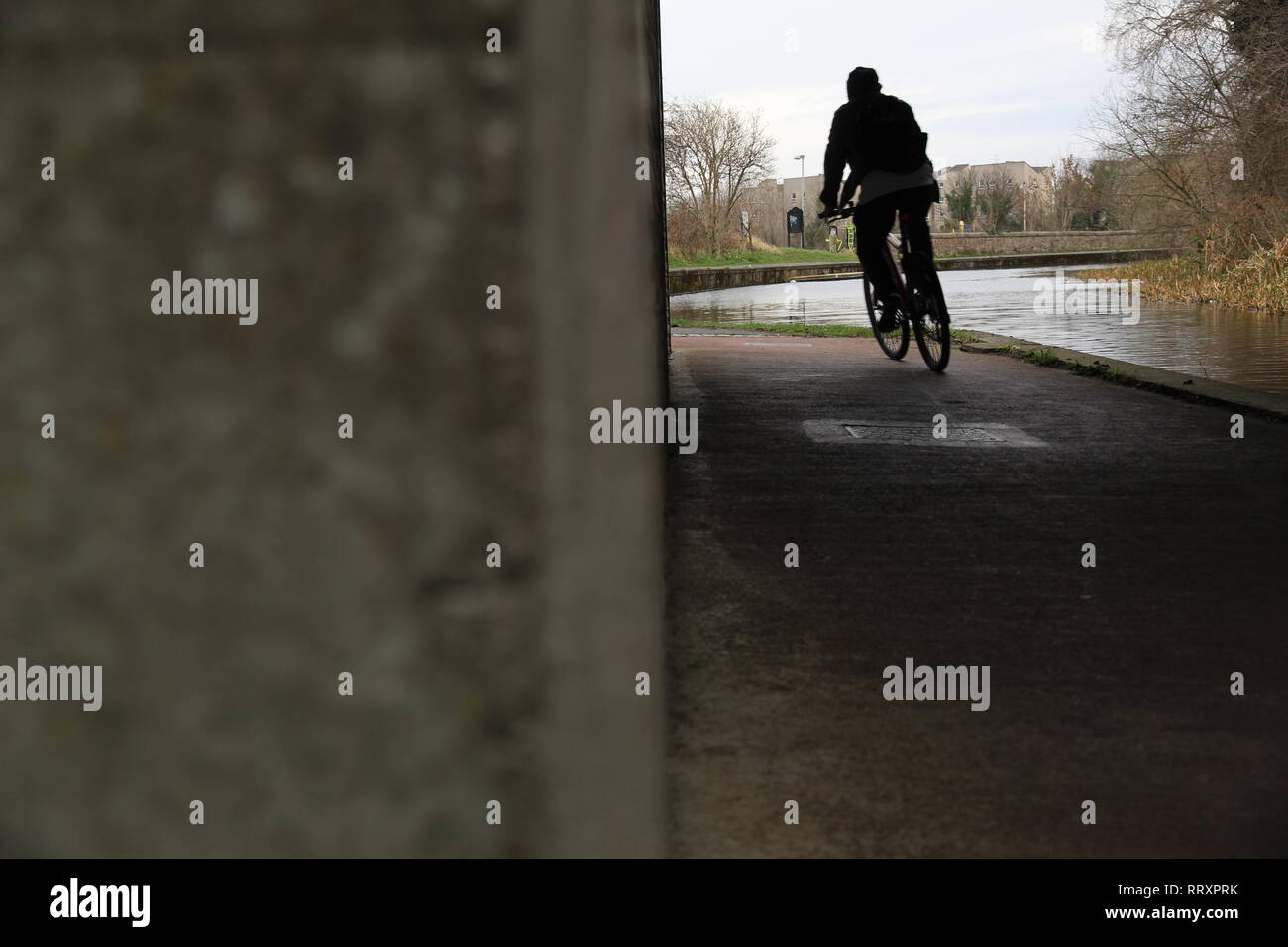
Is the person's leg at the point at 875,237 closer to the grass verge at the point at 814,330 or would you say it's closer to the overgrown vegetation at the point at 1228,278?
the grass verge at the point at 814,330

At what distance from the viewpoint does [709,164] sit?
4162 cm

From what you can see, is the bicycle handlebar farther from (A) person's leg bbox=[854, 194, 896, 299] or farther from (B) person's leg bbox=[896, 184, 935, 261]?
(B) person's leg bbox=[896, 184, 935, 261]

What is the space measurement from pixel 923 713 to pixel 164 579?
2.07 metres

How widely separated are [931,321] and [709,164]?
35.2 meters

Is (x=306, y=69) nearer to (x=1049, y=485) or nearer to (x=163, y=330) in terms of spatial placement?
(x=163, y=330)

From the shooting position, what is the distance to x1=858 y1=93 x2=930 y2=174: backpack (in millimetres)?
7340

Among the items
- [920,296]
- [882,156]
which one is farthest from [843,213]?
[920,296]

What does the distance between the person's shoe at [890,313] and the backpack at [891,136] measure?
0.85 meters

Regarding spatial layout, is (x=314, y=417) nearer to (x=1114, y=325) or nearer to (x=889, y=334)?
(x=889, y=334)

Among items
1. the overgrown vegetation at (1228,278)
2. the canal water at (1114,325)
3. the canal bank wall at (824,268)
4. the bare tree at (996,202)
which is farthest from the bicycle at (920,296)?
the bare tree at (996,202)

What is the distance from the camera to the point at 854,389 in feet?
23.0
